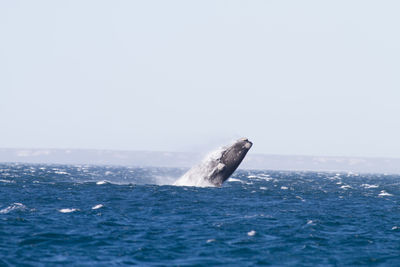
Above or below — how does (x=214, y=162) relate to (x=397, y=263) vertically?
above

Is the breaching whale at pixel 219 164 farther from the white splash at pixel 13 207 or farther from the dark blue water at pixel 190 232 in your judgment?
the white splash at pixel 13 207

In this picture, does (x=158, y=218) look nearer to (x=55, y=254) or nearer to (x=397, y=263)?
(x=55, y=254)

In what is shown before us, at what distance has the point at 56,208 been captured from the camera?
3161 cm

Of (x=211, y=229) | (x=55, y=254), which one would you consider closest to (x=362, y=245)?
(x=211, y=229)

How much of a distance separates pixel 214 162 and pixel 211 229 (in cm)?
1966

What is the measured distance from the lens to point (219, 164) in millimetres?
44625

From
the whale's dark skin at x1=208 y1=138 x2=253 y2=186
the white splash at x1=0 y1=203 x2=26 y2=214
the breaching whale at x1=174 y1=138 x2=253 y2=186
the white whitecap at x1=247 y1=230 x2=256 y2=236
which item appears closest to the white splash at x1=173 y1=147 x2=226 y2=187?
the breaching whale at x1=174 y1=138 x2=253 y2=186

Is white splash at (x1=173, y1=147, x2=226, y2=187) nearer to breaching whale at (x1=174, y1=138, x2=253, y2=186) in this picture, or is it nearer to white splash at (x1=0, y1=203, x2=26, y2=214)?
breaching whale at (x1=174, y1=138, x2=253, y2=186)

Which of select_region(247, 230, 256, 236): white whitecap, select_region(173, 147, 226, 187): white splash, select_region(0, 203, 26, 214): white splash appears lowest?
select_region(0, 203, 26, 214): white splash

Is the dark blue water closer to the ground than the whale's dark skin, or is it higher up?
closer to the ground

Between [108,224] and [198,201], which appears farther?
[198,201]

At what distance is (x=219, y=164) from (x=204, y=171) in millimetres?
2963

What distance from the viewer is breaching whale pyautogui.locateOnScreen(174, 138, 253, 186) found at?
1715 inches

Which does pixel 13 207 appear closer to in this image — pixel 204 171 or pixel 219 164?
pixel 219 164
